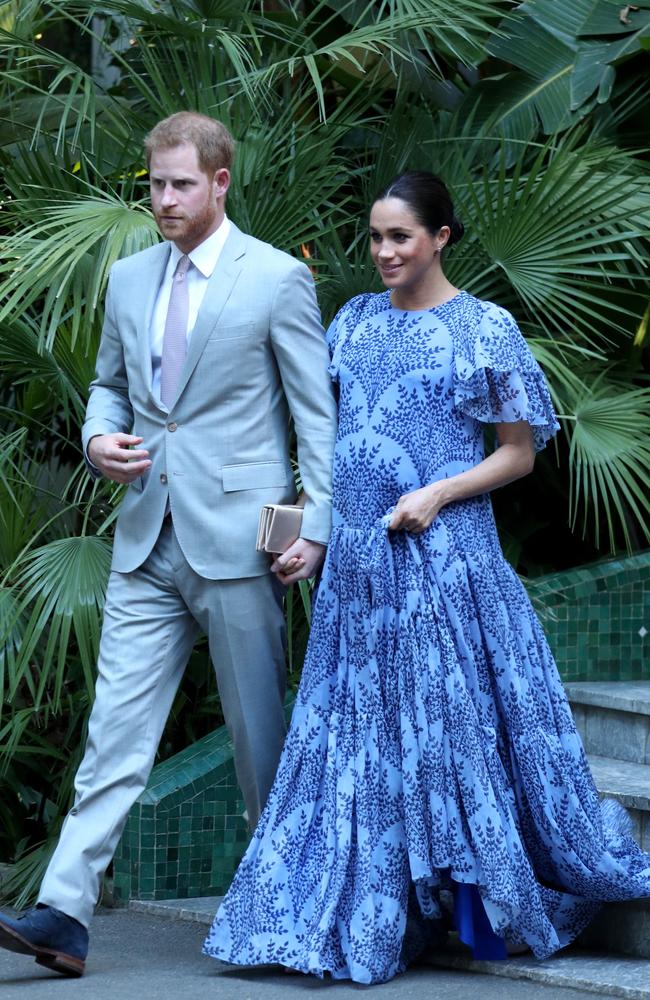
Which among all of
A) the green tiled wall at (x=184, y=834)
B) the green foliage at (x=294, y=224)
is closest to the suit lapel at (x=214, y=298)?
the green foliage at (x=294, y=224)

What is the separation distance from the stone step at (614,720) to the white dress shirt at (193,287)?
1.80 metres

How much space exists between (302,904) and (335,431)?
3.41 feet

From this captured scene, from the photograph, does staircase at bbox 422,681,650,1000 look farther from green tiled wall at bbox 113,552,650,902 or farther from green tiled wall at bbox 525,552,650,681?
green tiled wall at bbox 113,552,650,902

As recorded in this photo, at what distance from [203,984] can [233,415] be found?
1225mm

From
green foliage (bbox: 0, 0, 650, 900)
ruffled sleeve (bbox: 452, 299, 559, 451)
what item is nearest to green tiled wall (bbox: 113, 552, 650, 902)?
green foliage (bbox: 0, 0, 650, 900)

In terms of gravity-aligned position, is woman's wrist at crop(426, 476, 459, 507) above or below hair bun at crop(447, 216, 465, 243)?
below

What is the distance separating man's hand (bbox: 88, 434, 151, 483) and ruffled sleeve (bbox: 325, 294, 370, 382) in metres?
0.49

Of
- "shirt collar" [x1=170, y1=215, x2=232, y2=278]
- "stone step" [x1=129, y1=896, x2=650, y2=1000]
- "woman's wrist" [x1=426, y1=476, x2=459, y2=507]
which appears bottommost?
"stone step" [x1=129, y1=896, x2=650, y2=1000]

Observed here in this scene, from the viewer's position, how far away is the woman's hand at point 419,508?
11.7 ft

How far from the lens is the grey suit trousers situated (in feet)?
11.7

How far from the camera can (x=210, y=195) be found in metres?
3.64

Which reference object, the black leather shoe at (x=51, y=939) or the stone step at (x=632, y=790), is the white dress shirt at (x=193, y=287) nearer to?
the black leather shoe at (x=51, y=939)

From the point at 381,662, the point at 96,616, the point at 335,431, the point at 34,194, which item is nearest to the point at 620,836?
the point at 381,662

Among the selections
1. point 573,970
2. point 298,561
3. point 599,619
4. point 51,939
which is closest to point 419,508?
point 298,561
